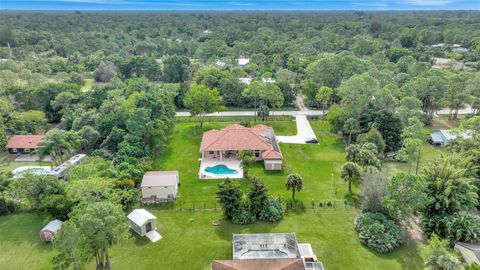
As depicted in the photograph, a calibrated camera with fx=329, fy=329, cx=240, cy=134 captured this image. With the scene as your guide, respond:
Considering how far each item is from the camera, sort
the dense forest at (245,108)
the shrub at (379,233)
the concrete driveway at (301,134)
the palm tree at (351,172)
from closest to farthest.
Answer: the shrub at (379,233) < the dense forest at (245,108) < the palm tree at (351,172) < the concrete driveway at (301,134)

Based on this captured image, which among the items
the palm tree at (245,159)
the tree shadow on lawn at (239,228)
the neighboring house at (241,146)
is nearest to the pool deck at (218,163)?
the neighboring house at (241,146)

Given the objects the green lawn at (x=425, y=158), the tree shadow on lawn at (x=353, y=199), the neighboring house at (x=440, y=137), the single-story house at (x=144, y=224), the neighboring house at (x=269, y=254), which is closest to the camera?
the neighboring house at (x=269, y=254)

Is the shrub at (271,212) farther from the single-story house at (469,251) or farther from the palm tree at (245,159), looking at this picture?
the single-story house at (469,251)

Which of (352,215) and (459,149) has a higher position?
(459,149)

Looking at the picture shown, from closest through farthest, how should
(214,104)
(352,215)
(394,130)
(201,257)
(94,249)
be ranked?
1. (94,249)
2. (201,257)
3. (352,215)
4. (394,130)
5. (214,104)

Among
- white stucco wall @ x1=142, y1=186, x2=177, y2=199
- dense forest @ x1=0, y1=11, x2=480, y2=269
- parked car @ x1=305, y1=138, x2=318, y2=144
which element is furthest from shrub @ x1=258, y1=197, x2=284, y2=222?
parked car @ x1=305, y1=138, x2=318, y2=144

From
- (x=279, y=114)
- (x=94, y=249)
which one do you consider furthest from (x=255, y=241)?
(x=279, y=114)

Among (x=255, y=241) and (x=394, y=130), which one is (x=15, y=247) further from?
(x=394, y=130)
